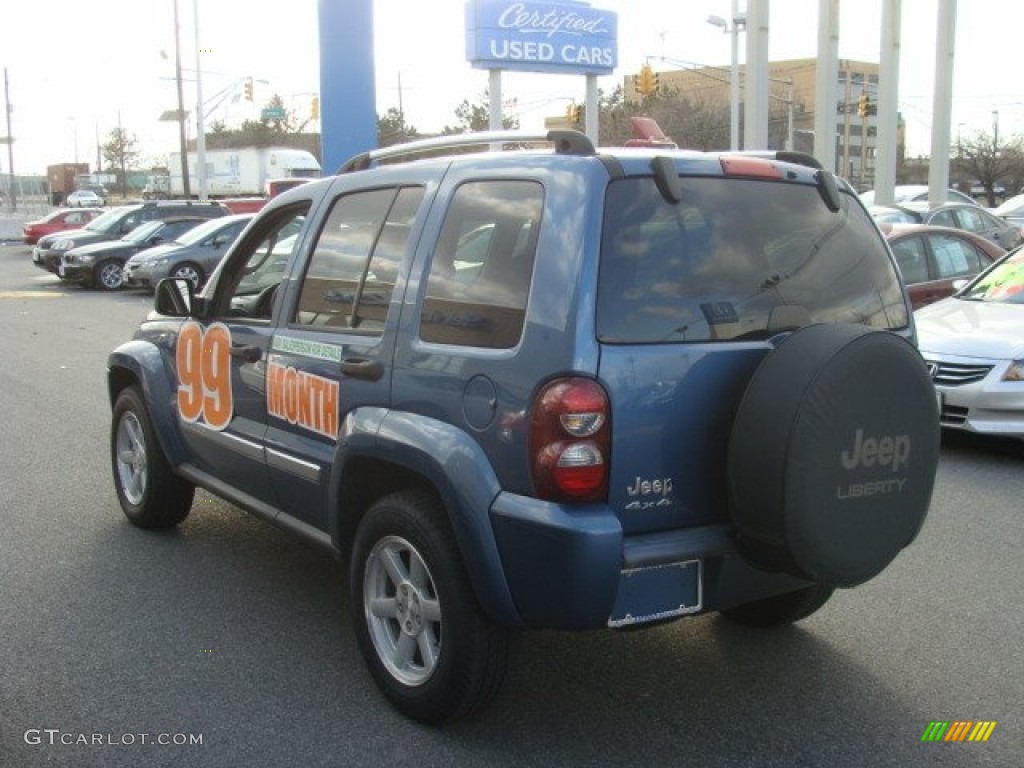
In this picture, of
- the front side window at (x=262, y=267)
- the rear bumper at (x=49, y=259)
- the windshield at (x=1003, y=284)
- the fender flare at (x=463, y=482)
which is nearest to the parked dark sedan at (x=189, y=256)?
the rear bumper at (x=49, y=259)

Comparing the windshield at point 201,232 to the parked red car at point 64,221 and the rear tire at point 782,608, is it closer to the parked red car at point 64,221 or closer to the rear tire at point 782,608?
the parked red car at point 64,221

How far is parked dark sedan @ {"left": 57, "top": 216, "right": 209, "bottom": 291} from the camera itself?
22484 mm

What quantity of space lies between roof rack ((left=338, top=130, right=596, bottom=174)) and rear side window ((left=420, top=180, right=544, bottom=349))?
19cm

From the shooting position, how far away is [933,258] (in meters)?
10.8

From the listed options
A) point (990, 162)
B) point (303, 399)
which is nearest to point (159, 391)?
point (303, 399)

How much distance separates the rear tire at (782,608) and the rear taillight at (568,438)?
1377 millimetres

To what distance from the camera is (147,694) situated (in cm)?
393

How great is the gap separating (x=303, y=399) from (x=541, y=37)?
26.0m

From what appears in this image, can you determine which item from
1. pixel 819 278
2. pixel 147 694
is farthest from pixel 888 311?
pixel 147 694

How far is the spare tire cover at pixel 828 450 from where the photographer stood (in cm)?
321

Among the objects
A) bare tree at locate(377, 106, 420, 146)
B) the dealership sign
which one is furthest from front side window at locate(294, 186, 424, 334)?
bare tree at locate(377, 106, 420, 146)

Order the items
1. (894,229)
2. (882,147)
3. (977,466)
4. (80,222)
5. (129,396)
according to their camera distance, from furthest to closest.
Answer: (80,222) → (882,147) → (894,229) → (977,466) → (129,396)

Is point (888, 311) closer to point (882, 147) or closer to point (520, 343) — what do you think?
point (520, 343)

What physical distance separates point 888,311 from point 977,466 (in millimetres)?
3817
